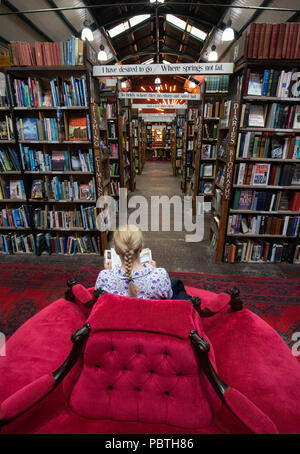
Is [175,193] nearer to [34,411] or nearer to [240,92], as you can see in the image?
[240,92]

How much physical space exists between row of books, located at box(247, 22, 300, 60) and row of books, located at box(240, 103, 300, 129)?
1.73ft

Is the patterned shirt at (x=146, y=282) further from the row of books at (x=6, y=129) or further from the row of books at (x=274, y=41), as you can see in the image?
the row of books at (x=6, y=129)

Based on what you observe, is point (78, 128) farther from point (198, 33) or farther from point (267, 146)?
point (198, 33)

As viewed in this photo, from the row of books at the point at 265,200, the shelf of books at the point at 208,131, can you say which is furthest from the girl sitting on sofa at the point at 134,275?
the shelf of books at the point at 208,131

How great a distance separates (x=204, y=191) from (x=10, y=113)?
4.30 meters

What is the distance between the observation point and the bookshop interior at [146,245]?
4.06 feet

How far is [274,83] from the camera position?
3008 mm

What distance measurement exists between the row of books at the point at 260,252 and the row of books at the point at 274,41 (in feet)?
7.95

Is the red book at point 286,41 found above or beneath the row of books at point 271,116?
above

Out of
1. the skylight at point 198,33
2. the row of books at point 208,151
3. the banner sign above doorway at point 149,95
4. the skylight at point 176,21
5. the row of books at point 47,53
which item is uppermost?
the skylight at point 176,21

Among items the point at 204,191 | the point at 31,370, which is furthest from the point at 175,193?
the point at 31,370

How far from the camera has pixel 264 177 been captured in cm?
339

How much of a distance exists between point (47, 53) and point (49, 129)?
917mm

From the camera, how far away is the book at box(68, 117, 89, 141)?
3.42 m
